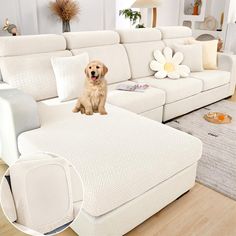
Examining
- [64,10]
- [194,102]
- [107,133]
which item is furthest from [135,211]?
[64,10]

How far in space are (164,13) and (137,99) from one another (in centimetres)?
355

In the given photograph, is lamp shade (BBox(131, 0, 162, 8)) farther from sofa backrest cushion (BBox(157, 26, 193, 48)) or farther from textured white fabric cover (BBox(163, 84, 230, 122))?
textured white fabric cover (BBox(163, 84, 230, 122))

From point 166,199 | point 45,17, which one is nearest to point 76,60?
point 166,199

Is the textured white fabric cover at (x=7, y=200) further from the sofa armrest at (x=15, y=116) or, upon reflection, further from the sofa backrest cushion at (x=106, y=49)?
the sofa backrest cushion at (x=106, y=49)

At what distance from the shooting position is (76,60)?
248cm

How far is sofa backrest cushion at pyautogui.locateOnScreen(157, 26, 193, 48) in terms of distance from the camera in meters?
3.70

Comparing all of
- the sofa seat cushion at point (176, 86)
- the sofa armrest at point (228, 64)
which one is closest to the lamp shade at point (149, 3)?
the sofa armrest at point (228, 64)

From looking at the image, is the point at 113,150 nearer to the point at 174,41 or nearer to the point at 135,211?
the point at 135,211

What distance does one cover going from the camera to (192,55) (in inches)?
139

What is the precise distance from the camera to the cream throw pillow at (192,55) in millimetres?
3518

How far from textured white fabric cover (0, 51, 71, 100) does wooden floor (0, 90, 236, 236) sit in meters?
1.07

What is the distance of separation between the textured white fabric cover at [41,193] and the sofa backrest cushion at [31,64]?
169 centimetres

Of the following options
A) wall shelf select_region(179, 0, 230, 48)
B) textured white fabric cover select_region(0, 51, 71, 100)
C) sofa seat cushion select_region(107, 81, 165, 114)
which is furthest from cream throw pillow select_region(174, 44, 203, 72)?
wall shelf select_region(179, 0, 230, 48)

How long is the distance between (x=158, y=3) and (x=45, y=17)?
5.51ft
